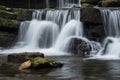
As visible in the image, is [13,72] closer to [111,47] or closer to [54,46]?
[111,47]

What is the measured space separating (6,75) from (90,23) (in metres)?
13.2

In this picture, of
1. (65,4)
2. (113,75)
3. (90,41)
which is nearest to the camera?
(113,75)

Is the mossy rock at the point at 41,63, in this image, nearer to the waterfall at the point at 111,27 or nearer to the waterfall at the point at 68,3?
the waterfall at the point at 111,27

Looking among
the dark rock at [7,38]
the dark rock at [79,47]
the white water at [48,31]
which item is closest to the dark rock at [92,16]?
the white water at [48,31]

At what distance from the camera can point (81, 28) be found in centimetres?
2941

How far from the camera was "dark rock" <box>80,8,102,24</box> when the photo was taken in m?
29.1

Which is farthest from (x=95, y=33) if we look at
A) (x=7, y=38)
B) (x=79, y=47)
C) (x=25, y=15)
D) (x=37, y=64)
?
(x=37, y=64)

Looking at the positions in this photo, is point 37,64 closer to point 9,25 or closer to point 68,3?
point 9,25

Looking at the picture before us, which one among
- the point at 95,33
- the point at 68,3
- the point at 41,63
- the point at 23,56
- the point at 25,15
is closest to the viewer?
the point at 41,63

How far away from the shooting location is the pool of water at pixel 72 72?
16.4 meters

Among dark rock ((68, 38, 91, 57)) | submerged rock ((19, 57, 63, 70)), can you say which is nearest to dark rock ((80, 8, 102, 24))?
dark rock ((68, 38, 91, 57))

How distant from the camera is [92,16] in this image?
95.5ft

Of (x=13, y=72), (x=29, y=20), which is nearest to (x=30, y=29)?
(x=29, y=20)

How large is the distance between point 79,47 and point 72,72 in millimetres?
9042
